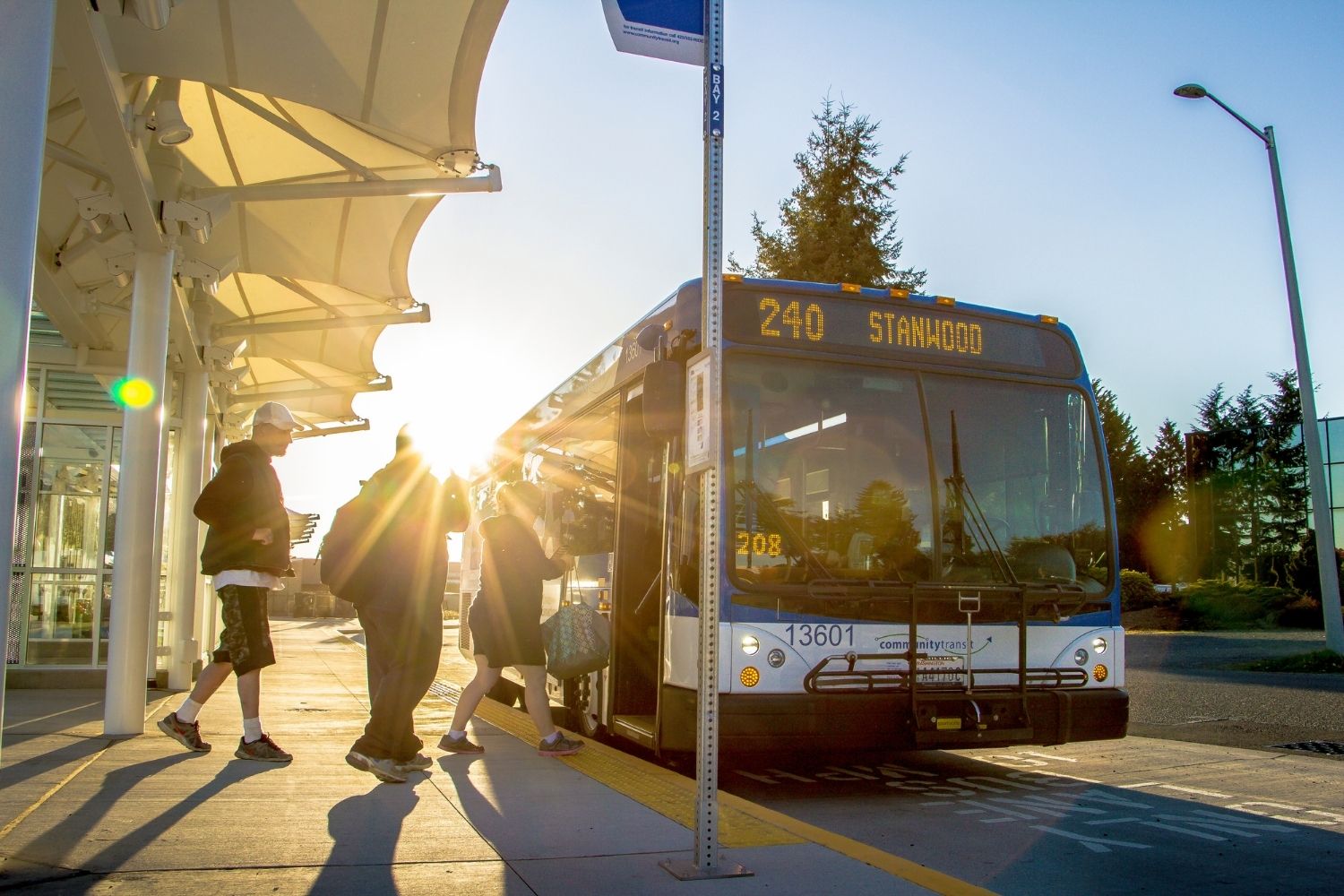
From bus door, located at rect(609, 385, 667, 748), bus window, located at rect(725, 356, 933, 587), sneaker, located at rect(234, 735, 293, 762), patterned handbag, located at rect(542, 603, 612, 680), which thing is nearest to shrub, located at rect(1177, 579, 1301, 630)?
bus door, located at rect(609, 385, 667, 748)

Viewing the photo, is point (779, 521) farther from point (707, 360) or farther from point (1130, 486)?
point (1130, 486)

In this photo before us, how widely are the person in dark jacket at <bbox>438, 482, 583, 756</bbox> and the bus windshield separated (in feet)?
5.20

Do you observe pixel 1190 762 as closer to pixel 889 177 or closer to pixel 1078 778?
pixel 1078 778

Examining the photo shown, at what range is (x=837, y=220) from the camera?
29859 millimetres

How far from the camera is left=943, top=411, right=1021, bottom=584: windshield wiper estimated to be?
699 cm

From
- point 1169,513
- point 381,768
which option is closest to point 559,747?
point 381,768

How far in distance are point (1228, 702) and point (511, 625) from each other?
9319 millimetres

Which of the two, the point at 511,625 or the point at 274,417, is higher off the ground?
the point at 274,417

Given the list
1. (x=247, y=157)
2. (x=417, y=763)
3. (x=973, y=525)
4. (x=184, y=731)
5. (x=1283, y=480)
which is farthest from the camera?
(x=1283, y=480)

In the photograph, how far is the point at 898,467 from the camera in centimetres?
698

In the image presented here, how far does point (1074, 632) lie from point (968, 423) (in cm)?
145

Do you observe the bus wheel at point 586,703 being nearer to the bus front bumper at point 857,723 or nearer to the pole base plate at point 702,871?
the bus front bumper at point 857,723

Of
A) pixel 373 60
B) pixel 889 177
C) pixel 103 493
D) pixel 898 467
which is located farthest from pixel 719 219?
pixel 889 177

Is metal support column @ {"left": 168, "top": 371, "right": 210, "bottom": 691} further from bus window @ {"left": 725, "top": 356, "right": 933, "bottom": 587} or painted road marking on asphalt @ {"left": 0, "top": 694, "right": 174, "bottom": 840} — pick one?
bus window @ {"left": 725, "top": 356, "right": 933, "bottom": 587}
